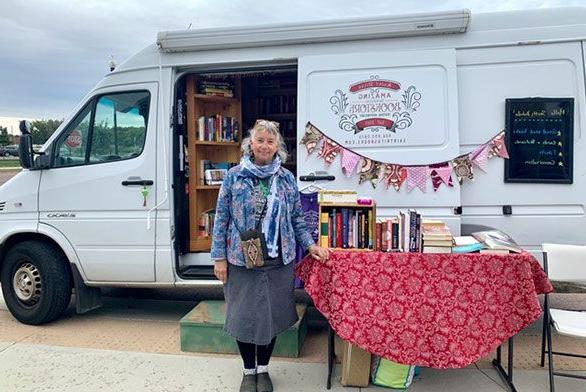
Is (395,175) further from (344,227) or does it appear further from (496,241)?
(496,241)

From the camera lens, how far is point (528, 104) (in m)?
3.71

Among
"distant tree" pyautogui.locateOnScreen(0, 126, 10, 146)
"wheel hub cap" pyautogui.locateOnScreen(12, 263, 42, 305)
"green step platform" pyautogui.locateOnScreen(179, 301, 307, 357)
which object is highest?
"distant tree" pyautogui.locateOnScreen(0, 126, 10, 146)

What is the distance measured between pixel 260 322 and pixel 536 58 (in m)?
2.81

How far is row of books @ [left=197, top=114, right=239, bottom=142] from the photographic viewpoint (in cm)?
486

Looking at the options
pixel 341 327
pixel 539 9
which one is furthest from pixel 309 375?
pixel 539 9

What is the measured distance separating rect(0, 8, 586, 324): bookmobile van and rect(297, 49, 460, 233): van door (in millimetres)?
11

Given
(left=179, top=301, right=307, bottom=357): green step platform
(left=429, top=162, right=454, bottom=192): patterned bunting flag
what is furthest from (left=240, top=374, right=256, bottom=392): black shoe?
(left=429, top=162, right=454, bottom=192): patterned bunting flag

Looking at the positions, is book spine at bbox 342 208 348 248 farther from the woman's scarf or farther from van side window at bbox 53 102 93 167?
van side window at bbox 53 102 93 167

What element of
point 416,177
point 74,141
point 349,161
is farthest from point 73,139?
point 416,177

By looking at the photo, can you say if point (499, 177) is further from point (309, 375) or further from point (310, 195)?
point (309, 375)

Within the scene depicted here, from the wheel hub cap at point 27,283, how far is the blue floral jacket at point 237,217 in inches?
94.0

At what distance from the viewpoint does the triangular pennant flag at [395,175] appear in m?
3.83

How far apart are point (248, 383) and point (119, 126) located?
2546mm

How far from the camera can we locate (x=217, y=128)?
16.6 ft
